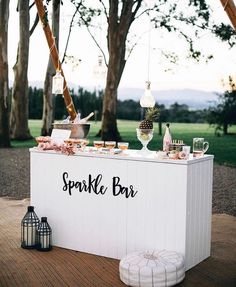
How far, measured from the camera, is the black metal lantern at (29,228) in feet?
16.5

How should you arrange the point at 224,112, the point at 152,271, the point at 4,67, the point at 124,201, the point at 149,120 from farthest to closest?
the point at 224,112
the point at 4,67
the point at 149,120
the point at 124,201
the point at 152,271

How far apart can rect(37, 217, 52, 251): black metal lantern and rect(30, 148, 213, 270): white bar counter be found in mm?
159

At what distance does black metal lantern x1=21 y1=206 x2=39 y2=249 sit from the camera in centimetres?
504

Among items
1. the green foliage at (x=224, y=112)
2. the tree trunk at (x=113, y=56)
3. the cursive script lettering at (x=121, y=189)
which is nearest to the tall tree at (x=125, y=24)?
the tree trunk at (x=113, y=56)

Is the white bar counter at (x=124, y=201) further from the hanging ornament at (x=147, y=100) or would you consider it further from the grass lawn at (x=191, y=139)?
the grass lawn at (x=191, y=139)

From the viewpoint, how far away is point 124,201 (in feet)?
15.5

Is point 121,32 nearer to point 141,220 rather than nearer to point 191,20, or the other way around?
point 191,20

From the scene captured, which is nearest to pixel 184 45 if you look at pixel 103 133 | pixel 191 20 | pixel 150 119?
pixel 191 20

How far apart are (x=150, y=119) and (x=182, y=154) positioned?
1.88 feet

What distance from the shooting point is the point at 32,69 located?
18891mm

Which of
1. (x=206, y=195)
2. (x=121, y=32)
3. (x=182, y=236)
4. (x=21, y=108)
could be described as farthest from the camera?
(x=21, y=108)

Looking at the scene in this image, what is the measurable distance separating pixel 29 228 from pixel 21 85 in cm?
1385

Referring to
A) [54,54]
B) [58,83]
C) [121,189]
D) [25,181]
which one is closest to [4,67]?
[25,181]

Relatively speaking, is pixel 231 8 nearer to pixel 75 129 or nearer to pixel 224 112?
pixel 75 129
